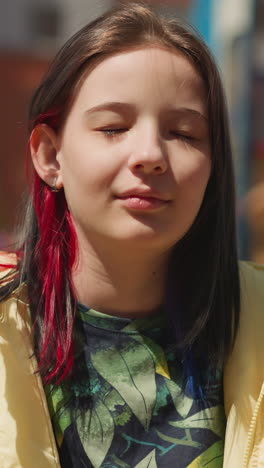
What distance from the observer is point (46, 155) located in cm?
164

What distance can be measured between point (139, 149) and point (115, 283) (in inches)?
12.6

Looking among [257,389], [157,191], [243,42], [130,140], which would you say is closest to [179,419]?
[257,389]

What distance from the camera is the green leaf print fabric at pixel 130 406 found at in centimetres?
148

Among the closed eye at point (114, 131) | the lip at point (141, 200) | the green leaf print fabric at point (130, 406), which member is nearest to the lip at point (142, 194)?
the lip at point (141, 200)

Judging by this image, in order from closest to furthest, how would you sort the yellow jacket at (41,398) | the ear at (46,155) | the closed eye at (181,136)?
the yellow jacket at (41,398), the closed eye at (181,136), the ear at (46,155)

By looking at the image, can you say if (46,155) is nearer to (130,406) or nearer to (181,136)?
(181,136)

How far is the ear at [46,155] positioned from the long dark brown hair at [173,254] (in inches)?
0.8

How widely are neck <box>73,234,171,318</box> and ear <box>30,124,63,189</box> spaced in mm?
164

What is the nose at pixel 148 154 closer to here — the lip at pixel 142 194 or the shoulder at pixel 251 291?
the lip at pixel 142 194

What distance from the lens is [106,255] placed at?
1.58 meters

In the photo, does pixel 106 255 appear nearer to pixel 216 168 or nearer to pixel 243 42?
pixel 216 168

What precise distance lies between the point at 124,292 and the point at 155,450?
0.33 m

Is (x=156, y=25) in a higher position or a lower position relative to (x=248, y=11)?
lower

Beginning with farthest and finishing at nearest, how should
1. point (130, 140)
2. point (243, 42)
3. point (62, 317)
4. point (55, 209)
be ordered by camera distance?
point (243, 42), point (55, 209), point (62, 317), point (130, 140)
